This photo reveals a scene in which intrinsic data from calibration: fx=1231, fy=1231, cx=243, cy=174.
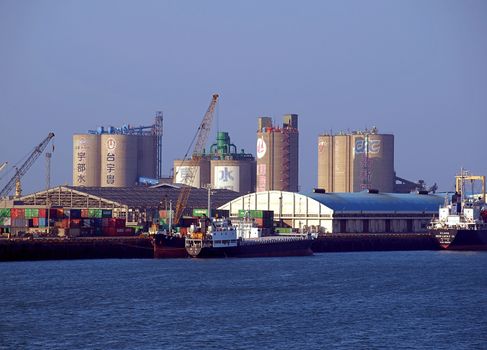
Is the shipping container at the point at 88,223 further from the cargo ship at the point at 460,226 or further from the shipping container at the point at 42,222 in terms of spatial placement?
the cargo ship at the point at 460,226

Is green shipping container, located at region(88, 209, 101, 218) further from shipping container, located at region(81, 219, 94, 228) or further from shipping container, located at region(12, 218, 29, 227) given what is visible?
shipping container, located at region(81, 219, 94, 228)

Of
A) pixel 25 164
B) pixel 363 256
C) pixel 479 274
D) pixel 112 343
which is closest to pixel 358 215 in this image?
pixel 363 256

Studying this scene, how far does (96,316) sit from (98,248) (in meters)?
60.2

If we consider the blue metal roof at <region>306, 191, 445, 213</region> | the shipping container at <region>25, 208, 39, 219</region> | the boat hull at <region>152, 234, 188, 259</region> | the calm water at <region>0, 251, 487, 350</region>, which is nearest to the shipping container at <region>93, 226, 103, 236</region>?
the shipping container at <region>25, 208, 39, 219</region>

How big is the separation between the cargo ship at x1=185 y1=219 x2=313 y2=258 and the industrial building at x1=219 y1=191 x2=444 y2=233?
2488 cm

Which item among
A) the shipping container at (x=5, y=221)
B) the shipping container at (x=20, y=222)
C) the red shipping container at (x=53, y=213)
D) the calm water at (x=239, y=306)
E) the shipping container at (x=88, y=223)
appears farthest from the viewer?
the shipping container at (x=5, y=221)

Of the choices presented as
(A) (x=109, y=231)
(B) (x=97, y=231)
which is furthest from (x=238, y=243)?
(B) (x=97, y=231)

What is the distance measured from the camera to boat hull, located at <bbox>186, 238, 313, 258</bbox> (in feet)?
432

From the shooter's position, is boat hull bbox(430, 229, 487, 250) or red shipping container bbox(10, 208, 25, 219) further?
boat hull bbox(430, 229, 487, 250)

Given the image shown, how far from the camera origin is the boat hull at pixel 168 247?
441 feet

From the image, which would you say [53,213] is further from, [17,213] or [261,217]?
[261,217]

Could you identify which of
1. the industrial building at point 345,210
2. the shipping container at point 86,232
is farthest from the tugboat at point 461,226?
the shipping container at point 86,232

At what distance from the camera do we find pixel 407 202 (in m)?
187

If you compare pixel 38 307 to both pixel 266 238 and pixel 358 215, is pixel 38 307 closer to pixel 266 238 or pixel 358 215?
pixel 266 238
